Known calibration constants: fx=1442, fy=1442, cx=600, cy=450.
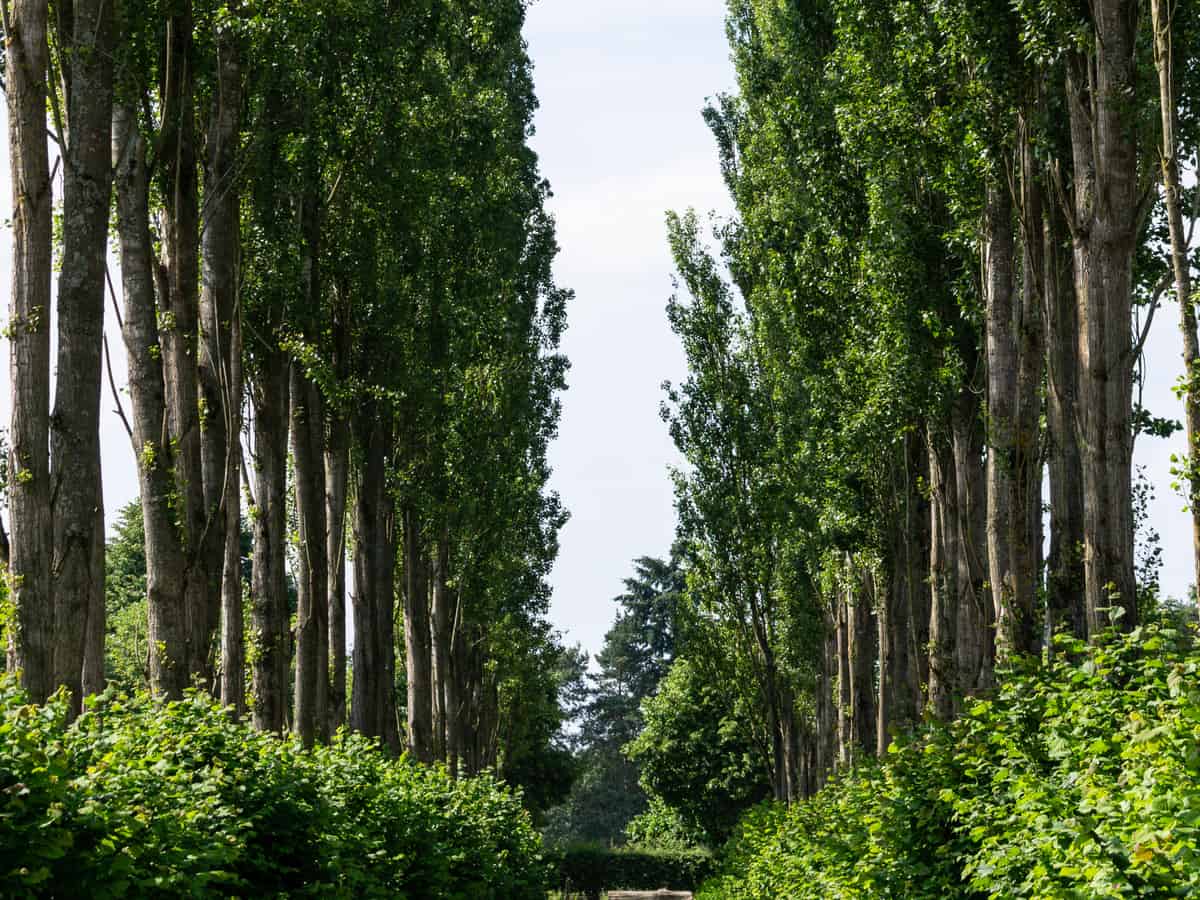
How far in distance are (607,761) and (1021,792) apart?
91.9m

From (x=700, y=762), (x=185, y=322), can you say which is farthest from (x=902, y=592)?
(x=700, y=762)

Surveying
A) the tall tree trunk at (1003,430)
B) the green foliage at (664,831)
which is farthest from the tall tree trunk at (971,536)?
the green foliage at (664,831)

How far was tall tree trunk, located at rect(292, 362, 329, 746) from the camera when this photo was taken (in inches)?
682

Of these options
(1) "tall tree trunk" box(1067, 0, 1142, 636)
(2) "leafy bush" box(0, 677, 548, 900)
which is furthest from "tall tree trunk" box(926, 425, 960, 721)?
(2) "leafy bush" box(0, 677, 548, 900)

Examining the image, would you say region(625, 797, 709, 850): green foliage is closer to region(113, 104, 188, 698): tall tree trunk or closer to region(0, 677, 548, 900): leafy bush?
region(0, 677, 548, 900): leafy bush

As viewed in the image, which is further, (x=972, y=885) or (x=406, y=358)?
(x=406, y=358)

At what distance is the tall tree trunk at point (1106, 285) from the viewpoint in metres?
12.2

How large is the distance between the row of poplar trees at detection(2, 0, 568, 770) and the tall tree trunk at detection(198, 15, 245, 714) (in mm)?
34

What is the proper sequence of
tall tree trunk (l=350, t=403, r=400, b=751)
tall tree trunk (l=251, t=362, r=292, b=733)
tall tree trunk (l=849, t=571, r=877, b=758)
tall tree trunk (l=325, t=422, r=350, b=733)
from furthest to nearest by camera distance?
tall tree trunk (l=849, t=571, r=877, b=758) < tall tree trunk (l=350, t=403, r=400, b=751) < tall tree trunk (l=325, t=422, r=350, b=733) < tall tree trunk (l=251, t=362, r=292, b=733)

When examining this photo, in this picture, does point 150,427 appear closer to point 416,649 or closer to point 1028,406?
point 1028,406

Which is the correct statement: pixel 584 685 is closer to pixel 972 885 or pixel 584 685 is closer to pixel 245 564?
pixel 245 564

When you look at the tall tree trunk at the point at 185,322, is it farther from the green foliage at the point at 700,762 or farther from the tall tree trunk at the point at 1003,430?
the green foliage at the point at 700,762

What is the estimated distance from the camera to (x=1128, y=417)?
12.5 m

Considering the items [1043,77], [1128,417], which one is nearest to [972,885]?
[1128,417]
